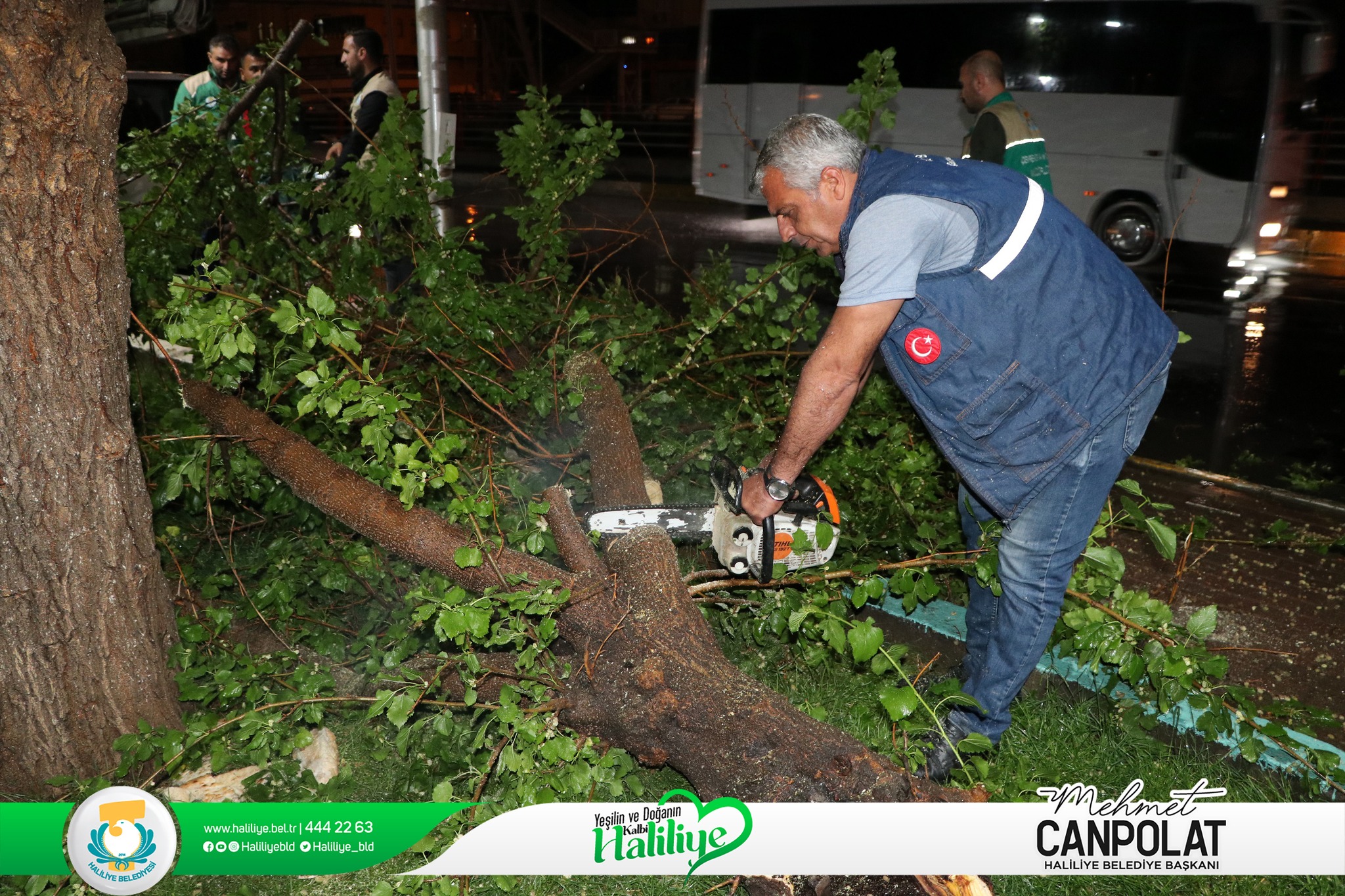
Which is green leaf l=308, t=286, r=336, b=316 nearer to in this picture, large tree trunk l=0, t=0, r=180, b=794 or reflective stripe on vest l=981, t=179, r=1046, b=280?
large tree trunk l=0, t=0, r=180, b=794

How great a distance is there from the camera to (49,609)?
2.23 meters

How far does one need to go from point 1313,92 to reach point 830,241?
9.52m

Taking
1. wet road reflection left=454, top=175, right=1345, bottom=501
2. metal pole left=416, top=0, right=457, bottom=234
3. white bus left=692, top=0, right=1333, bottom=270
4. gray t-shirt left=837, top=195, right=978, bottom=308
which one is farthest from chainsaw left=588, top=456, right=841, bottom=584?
white bus left=692, top=0, right=1333, bottom=270

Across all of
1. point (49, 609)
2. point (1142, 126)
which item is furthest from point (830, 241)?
point (1142, 126)

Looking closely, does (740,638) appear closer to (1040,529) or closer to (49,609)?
(1040,529)

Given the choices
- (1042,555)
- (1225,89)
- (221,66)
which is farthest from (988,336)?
(1225,89)

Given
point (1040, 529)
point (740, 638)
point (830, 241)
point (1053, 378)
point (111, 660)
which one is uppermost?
point (830, 241)

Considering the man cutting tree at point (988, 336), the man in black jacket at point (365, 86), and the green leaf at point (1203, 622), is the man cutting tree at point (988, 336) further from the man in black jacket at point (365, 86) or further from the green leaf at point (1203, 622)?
the man in black jacket at point (365, 86)

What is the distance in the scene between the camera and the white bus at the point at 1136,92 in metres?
9.02

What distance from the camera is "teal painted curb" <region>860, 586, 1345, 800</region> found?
2408mm

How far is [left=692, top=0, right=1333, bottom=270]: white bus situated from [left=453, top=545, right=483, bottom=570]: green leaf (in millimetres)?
7671

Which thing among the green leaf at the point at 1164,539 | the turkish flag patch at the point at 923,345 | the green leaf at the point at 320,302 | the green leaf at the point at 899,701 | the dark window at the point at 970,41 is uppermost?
the dark window at the point at 970,41

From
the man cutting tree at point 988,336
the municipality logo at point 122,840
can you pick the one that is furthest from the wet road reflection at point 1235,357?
the municipality logo at point 122,840

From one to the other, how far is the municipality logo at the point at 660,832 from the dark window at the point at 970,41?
9969mm
